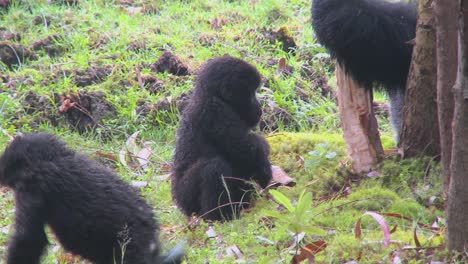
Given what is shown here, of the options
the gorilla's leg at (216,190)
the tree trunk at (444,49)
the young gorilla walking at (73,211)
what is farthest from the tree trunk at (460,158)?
the gorilla's leg at (216,190)

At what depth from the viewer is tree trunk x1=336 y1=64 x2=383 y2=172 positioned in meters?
5.22

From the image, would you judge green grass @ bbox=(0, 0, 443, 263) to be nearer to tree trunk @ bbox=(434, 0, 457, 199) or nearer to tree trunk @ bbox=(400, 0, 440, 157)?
tree trunk @ bbox=(400, 0, 440, 157)

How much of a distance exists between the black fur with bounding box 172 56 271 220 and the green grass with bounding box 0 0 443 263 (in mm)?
173

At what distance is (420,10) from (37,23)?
5.60 m

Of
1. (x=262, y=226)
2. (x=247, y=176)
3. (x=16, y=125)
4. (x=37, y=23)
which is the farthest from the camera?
(x=37, y=23)

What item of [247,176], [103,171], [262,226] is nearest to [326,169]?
[247,176]

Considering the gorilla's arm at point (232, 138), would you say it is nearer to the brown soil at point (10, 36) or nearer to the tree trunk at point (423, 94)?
the tree trunk at point (423, 94)

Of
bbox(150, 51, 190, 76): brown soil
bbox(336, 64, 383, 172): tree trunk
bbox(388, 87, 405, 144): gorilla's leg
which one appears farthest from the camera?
bbox(150, 51, 190, 76): brown soil

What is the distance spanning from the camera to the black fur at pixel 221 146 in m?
5.23

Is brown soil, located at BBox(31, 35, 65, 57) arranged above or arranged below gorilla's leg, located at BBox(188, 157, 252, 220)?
above

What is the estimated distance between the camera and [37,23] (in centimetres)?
912

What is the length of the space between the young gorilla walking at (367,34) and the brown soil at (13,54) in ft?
13.6

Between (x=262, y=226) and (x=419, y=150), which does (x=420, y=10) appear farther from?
(x=262, y=226)

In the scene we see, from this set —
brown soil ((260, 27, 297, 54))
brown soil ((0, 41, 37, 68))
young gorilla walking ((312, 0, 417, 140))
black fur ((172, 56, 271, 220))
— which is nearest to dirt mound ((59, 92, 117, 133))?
brown soil ((0, 41, 37, 68))
